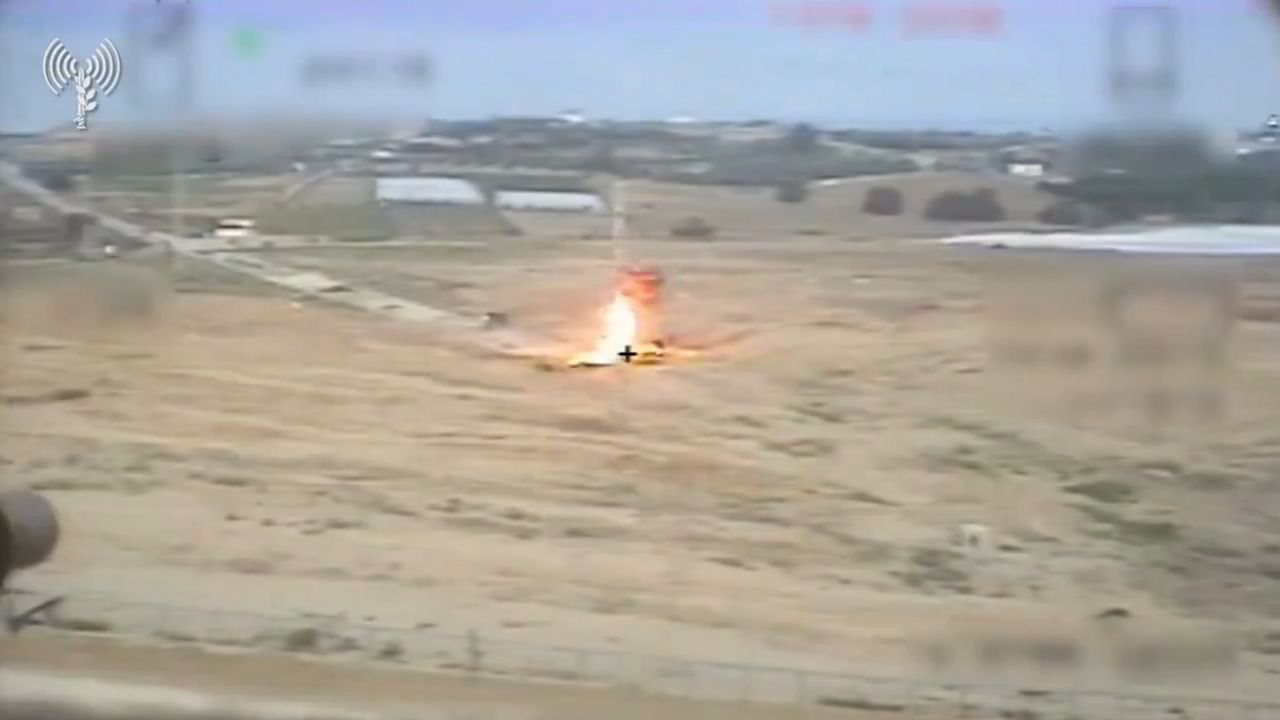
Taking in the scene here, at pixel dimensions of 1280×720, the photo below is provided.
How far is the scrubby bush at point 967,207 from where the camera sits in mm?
2037

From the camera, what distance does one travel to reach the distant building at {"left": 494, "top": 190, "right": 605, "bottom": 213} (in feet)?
7.04

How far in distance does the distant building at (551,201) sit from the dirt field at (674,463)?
37 millimetres

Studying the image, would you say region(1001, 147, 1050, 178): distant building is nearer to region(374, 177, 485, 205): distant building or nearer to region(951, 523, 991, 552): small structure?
region(951, 523, 991, 552): small structure

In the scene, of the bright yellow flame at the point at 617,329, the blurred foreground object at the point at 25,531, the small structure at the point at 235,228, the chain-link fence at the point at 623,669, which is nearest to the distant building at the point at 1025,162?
the bright yellow flame at the point at 617,329

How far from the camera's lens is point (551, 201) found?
2154mm

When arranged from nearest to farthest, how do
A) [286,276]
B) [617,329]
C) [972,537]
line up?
[972,537], [617,329], [286,276]

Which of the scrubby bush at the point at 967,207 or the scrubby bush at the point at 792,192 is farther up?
the scrubby bush at the point at 792,192

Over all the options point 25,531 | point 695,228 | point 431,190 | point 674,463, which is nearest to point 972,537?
point 674,463

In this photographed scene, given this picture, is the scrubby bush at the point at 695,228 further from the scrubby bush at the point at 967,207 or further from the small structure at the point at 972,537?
the small structure at the point at 972,537

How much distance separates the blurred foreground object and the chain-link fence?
4.0 inches

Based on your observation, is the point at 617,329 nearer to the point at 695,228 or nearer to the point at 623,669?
the point at 695,228

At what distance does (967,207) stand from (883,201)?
0.10 metres

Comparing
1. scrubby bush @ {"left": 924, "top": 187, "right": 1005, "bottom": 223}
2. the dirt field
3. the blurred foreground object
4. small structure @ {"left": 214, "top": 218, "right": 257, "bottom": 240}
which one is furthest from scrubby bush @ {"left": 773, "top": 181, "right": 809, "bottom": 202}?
the blurred foreground object

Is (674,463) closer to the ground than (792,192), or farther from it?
closer to the ground
